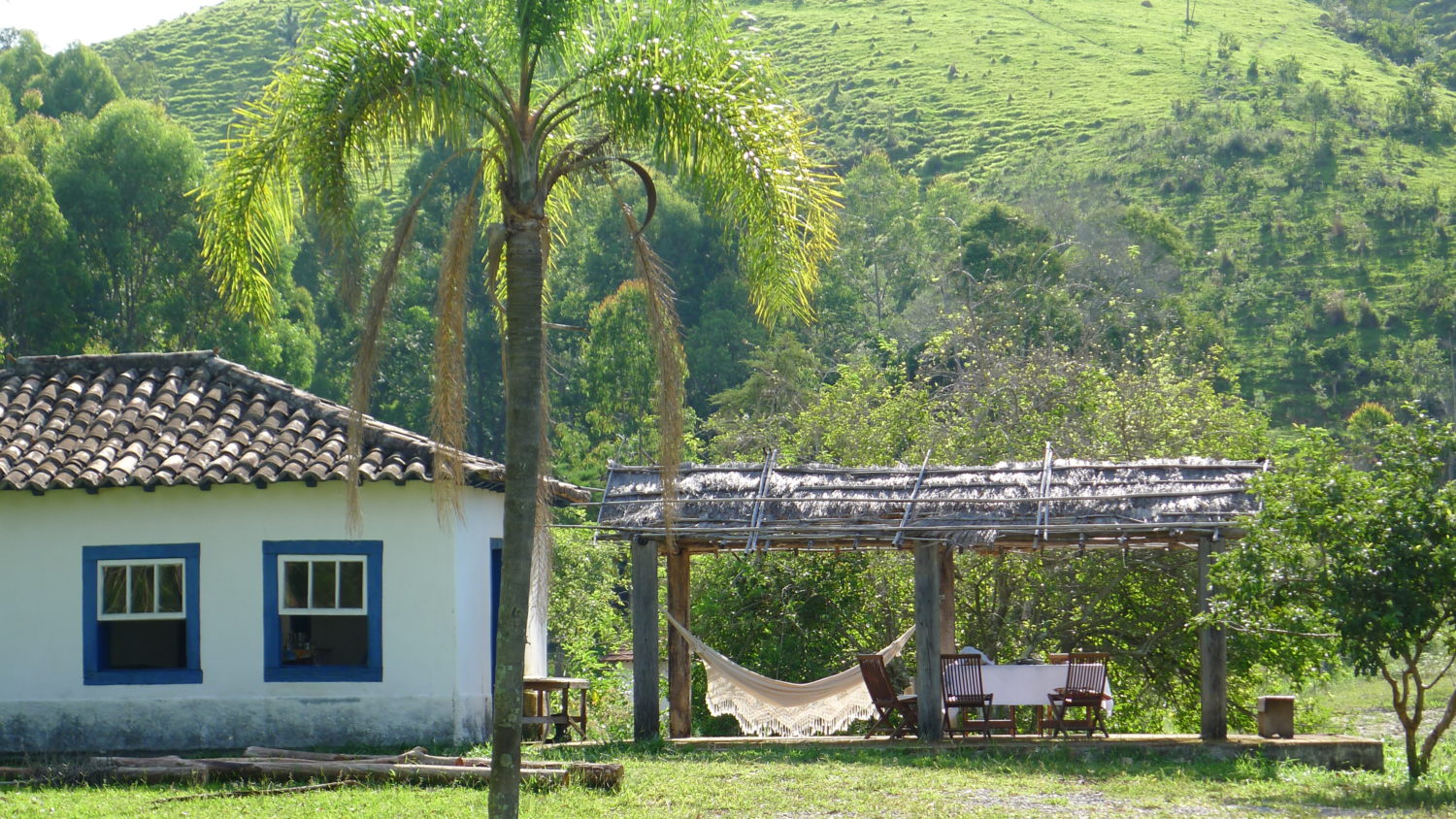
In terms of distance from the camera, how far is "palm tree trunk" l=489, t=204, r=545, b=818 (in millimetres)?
7398

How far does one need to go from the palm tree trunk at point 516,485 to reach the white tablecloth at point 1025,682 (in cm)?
572

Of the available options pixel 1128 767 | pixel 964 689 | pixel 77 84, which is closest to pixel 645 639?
pixel 964 689

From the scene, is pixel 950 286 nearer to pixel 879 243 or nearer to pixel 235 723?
pixel 879 243

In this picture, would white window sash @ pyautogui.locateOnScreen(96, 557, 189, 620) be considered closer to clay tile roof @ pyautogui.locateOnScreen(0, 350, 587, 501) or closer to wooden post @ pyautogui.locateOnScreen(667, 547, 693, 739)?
clay tile roof @ pyautogui.locateOnScreen(0, 350, 587, 501)

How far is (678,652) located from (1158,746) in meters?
4.30

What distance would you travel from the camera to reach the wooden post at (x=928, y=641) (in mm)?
12398

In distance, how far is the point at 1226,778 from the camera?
426 inches

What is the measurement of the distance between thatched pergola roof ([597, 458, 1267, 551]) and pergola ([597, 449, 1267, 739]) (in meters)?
0.01

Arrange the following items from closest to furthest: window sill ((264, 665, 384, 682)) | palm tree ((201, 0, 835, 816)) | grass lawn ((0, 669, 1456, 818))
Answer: palm tree ((201, 0, 835, 816))
grass lawn ((0, 669, 1456, 818))
window sill ((264, 665, 384, 682))

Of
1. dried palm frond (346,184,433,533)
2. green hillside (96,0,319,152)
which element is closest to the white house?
dried palm frond (346,184,433,533)

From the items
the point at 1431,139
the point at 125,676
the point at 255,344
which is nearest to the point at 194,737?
the point at 125,676

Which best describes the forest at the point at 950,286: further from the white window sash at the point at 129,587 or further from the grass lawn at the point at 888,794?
the white window sash at the point at 129,587

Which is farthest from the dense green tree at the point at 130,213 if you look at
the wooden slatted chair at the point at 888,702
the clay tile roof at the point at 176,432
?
the wooden slatted chair at the point at 888,702

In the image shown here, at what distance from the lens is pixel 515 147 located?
7.83 meters
